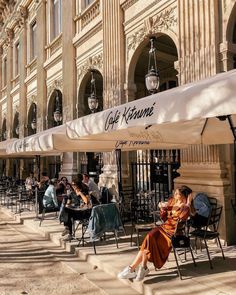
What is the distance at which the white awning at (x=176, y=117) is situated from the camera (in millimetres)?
3551

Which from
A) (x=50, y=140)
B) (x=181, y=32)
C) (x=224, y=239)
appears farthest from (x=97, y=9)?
(x=224, y=239)

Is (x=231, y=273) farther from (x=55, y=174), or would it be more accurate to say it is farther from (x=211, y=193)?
(x=55, y=174)

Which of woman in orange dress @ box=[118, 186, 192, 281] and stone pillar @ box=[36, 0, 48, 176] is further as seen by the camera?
stone pillar @ box=[36, 0, 48, 176]

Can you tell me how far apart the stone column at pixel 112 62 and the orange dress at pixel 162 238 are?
5.50 meters

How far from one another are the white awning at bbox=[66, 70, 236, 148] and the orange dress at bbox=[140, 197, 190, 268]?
1.21 m

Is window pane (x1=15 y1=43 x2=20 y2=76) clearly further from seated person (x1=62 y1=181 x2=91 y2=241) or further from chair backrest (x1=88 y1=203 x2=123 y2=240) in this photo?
chair backrest (x1=88 y1=203 x2=123 y2=240)

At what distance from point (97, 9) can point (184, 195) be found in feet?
30.2

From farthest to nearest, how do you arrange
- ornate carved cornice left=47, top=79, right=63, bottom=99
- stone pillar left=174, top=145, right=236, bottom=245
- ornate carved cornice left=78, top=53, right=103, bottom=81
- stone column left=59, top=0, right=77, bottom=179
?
ornate carved cornice left=47, top=79, right=63, bottom=99 < stone column left=59, top=0, right=77, bottom=179 < ornate carved cornice left=78, top=53, right=103, bottom=81 < stone pillar left=174, top=145, right=236, bottom=245

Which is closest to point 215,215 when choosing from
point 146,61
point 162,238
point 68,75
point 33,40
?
point 162,238

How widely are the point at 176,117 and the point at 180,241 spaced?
2.12 metres

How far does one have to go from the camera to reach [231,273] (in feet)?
17.1

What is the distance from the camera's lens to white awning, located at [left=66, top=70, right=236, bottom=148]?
11.6ft

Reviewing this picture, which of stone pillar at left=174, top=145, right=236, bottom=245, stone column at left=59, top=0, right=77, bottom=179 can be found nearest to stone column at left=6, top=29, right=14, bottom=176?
stone column at left=59, top=0, right=77, bottom=179

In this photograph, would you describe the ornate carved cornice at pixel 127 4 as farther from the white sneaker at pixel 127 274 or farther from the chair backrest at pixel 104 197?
the white sneaker at pixel 127 274
